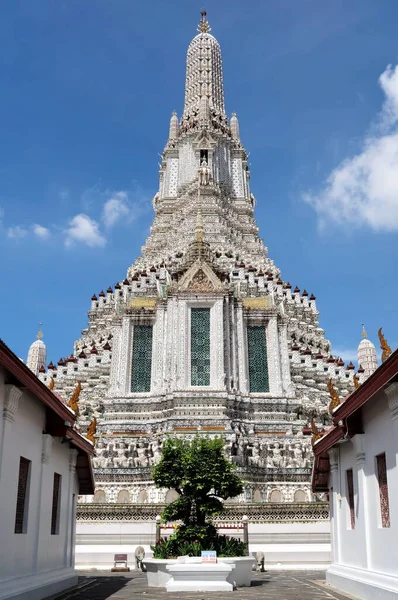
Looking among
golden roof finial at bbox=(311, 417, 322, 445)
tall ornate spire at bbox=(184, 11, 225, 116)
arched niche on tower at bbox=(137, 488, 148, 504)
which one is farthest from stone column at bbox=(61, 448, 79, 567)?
tall ornate spire at bbox=(184, 11, 225, 116)

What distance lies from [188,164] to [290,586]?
150ft

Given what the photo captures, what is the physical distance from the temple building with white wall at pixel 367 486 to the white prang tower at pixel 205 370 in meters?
14.6

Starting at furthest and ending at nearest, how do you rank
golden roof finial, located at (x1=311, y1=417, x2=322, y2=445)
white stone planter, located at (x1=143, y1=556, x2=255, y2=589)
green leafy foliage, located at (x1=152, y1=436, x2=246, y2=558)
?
golden roof finial, located at (x1=311, y1=417, x2=322, y2=445) → green leafy foliage, located at (x1=152, y1=436, x2=246, y2=558) → white stone planter, located at (x1=143, y1=556, x2=255, y2=589)

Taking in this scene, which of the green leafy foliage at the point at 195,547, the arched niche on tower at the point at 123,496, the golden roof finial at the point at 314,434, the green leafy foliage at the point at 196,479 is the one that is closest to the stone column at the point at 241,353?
the arched niche on tower at the point at 123,496


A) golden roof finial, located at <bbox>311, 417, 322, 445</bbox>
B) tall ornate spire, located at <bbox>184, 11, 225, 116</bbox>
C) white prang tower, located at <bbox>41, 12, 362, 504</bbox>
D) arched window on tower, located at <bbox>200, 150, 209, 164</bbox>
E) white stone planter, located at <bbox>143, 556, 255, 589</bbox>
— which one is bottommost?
white stone planter, located at <bbox>143, 556, 255, 589</bbox>

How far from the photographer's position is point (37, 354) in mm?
55188

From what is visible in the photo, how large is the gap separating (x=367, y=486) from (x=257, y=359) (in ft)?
81.3

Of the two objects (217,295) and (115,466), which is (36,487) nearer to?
(115,466)

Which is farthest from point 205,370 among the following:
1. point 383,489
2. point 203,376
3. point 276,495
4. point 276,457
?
point 383,489

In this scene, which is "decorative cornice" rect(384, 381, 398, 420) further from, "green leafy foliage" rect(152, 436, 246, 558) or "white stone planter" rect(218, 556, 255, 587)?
"green leafy foliage" rect(152, 436, 246, 558)

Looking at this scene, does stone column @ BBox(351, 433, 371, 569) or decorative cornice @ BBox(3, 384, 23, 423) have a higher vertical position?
decorative cornice @ BBox(3, 384, 23, 423)

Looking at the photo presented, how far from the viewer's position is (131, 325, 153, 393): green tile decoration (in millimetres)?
35875

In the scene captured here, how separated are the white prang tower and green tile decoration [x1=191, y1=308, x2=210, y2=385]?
0.21 ft

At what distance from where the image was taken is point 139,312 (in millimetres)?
37719
